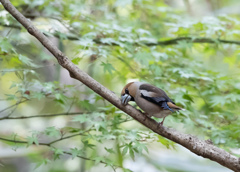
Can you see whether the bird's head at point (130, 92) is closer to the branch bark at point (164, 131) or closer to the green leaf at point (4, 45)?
the branch bark at point (164, 131)

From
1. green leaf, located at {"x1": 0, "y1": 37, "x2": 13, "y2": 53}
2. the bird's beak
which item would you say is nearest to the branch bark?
the bird's beak

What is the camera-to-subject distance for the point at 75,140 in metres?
2.53

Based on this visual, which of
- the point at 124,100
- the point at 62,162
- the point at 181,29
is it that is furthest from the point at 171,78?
the point at 62,162

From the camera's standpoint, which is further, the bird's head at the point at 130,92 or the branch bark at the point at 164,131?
the bird's head at the point at 130,92

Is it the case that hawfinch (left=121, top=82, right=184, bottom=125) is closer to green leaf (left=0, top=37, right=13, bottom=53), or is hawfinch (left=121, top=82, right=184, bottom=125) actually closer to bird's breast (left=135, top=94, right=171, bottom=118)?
bird's breast (left=135, top=94, right=171, bottom=118)

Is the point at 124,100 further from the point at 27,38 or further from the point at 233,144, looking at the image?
the point at 27,38

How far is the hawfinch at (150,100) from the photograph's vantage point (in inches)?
55.9

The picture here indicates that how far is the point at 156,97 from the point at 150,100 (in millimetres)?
38

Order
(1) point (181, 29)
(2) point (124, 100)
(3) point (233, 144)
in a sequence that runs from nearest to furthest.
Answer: (2) point (124, 100) → (3) point (233, 144) → (1) point (181, 29)

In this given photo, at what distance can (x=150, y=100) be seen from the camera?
1.45 m

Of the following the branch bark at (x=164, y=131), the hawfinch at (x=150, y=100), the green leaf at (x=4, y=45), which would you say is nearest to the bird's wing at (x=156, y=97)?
the hawfinch at (x=150, y=100)

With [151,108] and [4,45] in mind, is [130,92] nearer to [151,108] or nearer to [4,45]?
[151,108]

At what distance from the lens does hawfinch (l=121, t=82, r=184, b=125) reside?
142 cm

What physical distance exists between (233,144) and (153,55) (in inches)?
36.3
